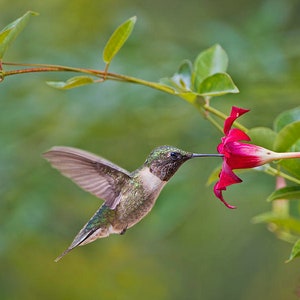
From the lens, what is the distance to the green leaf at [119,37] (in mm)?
2201

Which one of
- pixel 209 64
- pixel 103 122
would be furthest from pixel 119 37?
pixel 103 122

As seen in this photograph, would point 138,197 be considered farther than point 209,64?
No

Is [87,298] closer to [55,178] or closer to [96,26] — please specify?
[55,178]

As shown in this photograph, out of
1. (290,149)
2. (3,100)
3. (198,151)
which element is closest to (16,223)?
(3,100)

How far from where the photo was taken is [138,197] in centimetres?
214

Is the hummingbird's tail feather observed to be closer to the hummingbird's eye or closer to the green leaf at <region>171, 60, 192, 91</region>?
the hummingbird's eye

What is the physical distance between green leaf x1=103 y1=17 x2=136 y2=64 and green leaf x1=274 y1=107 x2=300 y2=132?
19.8 inches

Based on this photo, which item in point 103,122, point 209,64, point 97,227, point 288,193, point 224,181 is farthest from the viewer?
point 103,122

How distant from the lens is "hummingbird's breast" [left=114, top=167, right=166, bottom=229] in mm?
2115

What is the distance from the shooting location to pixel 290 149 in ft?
6.75

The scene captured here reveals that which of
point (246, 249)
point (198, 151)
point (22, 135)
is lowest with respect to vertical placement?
point (246, 249)

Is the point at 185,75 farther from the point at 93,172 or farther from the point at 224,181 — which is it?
the point at 224,181

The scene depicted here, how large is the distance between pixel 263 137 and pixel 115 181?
1.49 feet

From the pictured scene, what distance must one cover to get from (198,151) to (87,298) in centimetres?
131
